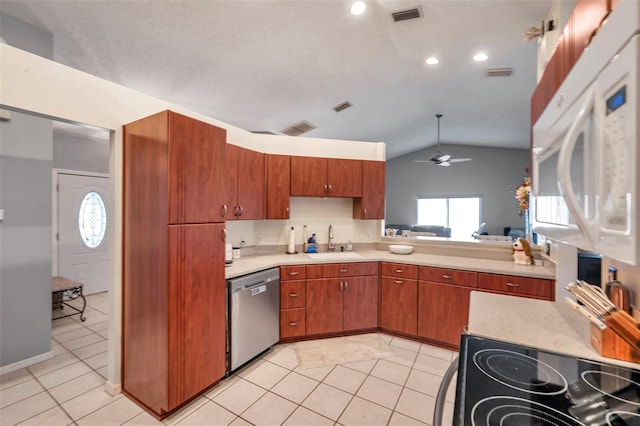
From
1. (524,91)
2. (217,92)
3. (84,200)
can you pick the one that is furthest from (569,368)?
(84,200)

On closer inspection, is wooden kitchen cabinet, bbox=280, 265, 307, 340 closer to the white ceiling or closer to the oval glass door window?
the white ceiling

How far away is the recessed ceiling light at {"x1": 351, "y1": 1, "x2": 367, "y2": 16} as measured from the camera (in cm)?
241

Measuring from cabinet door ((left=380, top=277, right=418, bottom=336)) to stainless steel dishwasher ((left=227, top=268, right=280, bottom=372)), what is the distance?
48.0 inches

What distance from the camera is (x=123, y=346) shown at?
2207mm

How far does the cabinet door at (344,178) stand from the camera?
3.46 m

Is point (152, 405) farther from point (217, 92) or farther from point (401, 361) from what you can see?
point (217, 92)

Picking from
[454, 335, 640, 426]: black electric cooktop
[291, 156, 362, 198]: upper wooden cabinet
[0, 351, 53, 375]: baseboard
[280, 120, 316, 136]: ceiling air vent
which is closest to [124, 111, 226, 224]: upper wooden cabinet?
[291, 156, 362, 198]: upper wooden cabinet

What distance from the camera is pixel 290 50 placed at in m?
2.94

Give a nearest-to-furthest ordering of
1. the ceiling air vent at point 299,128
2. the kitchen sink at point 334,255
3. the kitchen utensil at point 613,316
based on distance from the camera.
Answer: the kitchen utensil at point 613,316
the kitchen sink at point 334,255
the ceiling air vent at point 299,128

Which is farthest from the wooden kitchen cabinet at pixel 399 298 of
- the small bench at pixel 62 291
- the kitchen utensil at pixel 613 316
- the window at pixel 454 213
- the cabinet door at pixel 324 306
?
the window at pixel 454 213

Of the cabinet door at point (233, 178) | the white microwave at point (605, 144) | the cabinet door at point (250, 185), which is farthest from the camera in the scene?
the cabinet door at point (250, 185)

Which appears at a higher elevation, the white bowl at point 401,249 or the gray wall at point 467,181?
the gray wall at point 467,181

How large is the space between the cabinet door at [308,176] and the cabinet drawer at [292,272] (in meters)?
0.90

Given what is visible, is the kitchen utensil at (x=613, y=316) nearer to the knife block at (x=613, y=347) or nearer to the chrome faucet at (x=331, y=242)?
the knife block at (x=613, y=347)
